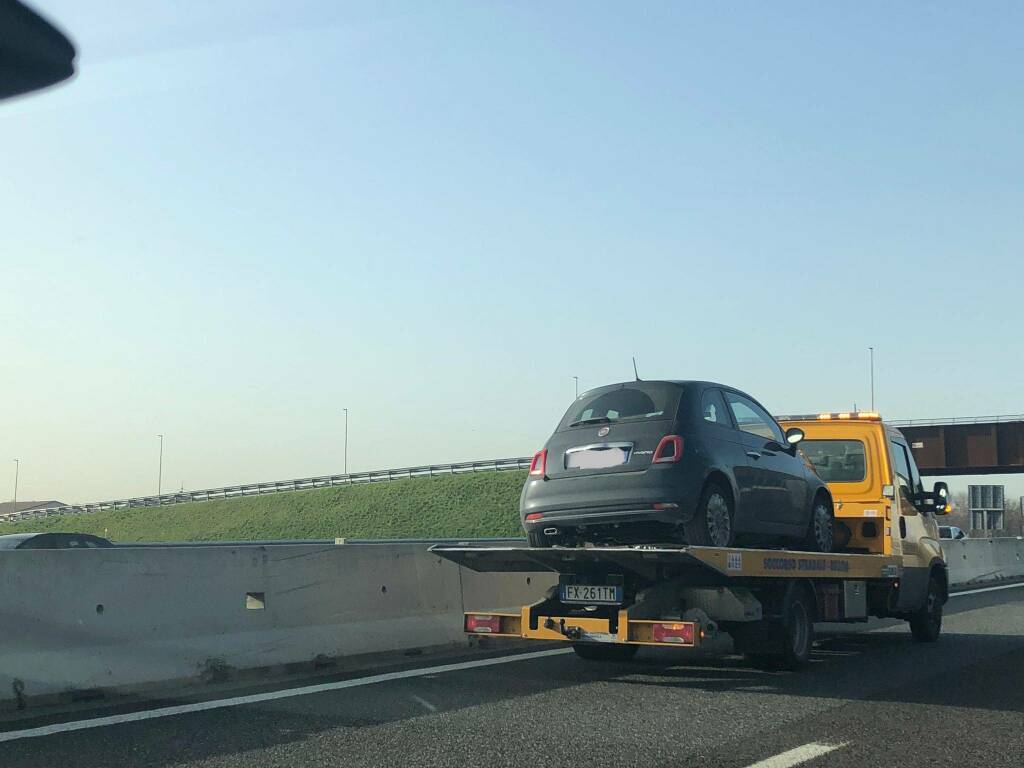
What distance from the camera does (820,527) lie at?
1159 centimetres

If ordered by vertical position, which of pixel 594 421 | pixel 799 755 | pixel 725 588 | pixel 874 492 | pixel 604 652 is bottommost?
pixel 799 755

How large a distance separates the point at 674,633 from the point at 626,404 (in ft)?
6.26

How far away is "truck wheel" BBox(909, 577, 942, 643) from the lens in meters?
13.0

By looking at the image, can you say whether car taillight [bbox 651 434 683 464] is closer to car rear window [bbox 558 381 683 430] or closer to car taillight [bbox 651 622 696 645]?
car rear window [bbox 558 381 683 430]

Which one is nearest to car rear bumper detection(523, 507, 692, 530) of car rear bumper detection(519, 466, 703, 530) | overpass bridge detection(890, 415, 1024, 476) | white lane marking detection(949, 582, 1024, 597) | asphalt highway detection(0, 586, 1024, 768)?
car rear bumper detection(519, 466, 703, 530)

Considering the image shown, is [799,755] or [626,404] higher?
[626,404]

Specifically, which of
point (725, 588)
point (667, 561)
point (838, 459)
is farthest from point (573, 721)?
point (838, 459)

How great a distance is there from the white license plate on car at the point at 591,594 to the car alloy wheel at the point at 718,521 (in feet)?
2.69

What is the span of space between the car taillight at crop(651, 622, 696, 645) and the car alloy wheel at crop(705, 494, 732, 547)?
2.84 ft

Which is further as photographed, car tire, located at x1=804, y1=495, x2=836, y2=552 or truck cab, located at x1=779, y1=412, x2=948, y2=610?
truck cab, located at x1=779, y1=412, x2=948, y2=610

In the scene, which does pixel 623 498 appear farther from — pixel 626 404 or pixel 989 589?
pixel 989 589

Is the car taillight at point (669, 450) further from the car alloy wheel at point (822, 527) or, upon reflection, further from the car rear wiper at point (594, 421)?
the car alloy wheel at point (822, 527)

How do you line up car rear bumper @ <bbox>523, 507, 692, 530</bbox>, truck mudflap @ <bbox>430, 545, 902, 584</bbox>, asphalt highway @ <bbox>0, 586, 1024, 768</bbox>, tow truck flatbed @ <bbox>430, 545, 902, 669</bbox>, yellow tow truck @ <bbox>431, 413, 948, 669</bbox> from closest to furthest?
1. asphalt highway @ <bbox>0, 586, 1024, 768</bbox>
2. truck mudflap @ <bbox>430, 545, 902, 584</bbox>
3. tow truck flatbed @ <bbox>430, 545, 902, 669</bbox>
4. yellow tow truck @ <bbox>431, 413, 948, 669</bbox>
5. car rear bumper @ <bbox>523, 507, 692, 530</bbox>

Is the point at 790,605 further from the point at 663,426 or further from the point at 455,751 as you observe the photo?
the point at 455,751
